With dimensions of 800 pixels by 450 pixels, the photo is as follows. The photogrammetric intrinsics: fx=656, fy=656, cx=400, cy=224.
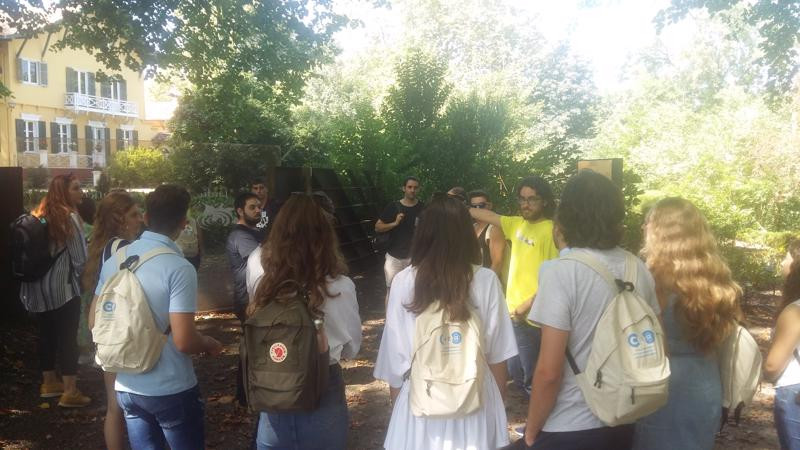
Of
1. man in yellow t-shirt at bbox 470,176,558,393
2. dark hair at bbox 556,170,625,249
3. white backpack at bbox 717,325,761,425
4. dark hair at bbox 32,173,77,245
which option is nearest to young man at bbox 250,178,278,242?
dark hair at bbox 32,173,77,245

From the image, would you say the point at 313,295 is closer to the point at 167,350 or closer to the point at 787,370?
the point at 167,350

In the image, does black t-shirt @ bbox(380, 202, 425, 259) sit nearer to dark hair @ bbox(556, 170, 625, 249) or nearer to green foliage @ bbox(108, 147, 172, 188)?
green foliage @ bbox(108, 147, 172, 188)

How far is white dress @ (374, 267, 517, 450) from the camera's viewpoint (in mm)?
2645

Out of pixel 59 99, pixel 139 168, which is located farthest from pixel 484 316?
pixel 59 99

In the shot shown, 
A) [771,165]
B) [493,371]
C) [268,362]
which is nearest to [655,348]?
[493,371]

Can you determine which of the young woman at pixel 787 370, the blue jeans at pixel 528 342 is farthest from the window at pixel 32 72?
the young woman at pixel 787 370

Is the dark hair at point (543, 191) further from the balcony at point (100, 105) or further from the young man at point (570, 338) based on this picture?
the balcony at point (100, 105)

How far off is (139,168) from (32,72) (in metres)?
31.0

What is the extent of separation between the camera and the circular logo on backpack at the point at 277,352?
2604 mm

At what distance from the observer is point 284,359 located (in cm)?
Result: 260

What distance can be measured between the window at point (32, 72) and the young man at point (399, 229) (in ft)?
110

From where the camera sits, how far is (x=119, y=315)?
2965mm

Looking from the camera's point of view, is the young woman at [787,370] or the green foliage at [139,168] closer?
the young woman at [787,370]

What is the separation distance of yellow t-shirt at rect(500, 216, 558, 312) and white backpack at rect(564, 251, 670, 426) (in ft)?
8.23
